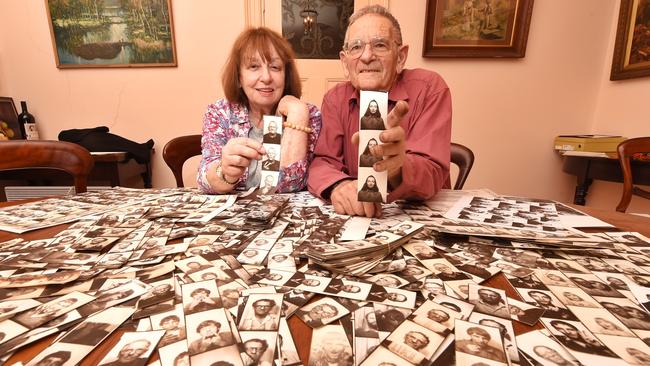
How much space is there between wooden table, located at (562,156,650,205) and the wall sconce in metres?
1.88

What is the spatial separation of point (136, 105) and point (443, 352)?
2580 millimetres

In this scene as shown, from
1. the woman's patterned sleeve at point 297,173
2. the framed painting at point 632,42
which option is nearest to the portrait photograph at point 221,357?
the woman's patterned sleeve at point 297,173

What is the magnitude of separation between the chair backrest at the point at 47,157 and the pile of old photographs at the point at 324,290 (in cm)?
37

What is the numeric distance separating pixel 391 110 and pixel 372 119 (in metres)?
0.19

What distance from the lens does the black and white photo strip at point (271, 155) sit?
770mm

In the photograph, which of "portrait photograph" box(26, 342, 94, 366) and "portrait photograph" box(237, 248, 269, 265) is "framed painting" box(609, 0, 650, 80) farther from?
"portrait photograph" box(26, 342, 94, 366)

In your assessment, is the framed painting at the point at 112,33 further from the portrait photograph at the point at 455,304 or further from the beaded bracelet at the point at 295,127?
the portrait photograph at the point at 455,304

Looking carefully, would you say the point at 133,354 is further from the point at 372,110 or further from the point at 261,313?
the point at 372,110

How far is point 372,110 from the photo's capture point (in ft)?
1.97

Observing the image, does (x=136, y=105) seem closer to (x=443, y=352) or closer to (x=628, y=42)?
(x=443, y=352)

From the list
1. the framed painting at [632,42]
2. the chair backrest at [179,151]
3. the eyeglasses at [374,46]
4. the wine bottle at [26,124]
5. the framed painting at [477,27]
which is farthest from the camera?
the wine bottle at [26,124]

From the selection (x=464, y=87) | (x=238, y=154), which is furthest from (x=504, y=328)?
(x=464, y=87)

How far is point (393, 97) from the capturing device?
98cm

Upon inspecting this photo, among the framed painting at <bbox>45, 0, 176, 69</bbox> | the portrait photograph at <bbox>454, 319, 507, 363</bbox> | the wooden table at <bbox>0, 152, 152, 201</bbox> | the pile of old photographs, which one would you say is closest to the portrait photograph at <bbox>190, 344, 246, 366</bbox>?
the pile of old photographs
